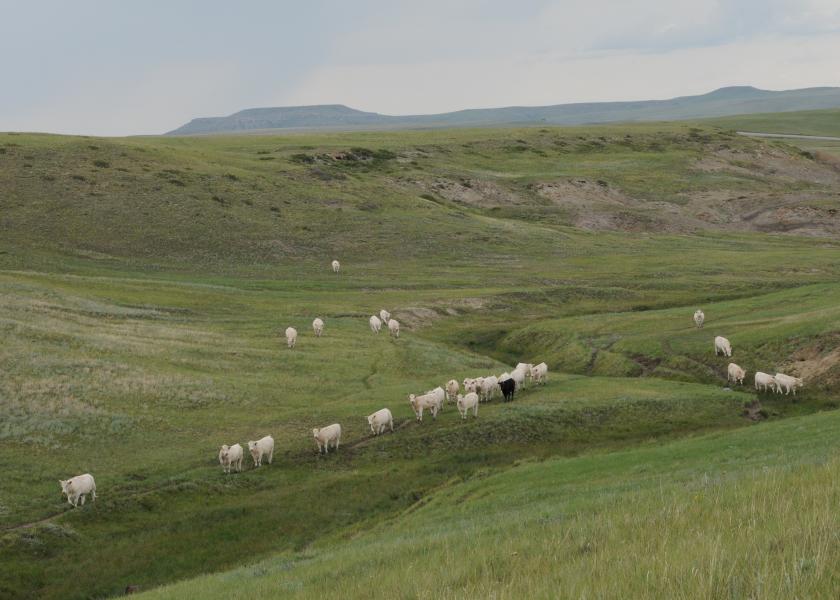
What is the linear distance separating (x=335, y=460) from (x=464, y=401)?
7.35 m

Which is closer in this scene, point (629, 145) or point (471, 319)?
point (471, 319)

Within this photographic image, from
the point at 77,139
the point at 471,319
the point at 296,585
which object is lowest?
the point at 471,319

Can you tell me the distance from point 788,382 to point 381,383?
69.7 feet

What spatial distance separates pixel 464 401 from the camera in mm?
40062

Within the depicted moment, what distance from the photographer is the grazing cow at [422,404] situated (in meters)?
40.2

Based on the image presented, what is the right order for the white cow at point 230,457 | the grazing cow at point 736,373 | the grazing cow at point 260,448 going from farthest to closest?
the grazing cow at point 736,373 < the grazing cow at point 260,448 < the white cow at point 230,457

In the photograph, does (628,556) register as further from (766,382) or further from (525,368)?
(525,368)

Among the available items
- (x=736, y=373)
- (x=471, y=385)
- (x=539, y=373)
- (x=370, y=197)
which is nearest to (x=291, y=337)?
(x=471, y=385)

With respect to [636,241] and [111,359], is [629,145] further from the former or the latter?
[111,359]

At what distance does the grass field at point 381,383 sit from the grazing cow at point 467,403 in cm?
80

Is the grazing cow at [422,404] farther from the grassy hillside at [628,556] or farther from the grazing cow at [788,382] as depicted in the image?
the grassy hillside at [628,556]

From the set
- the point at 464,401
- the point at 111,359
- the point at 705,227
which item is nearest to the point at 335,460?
the point at 464,401

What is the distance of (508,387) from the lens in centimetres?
4356

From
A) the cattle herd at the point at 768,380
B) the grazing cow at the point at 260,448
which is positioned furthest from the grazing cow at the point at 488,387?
the cattle herd at the point at 768,380
